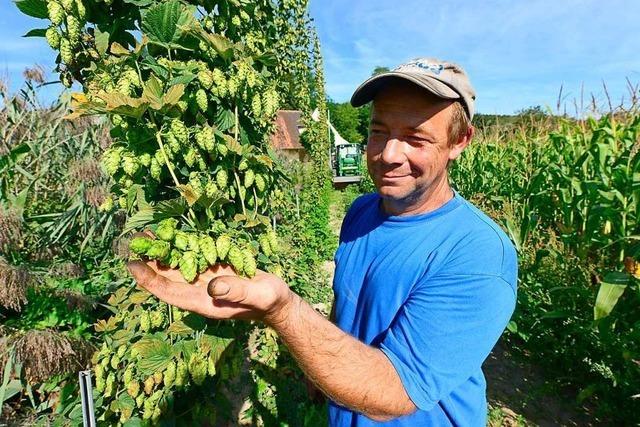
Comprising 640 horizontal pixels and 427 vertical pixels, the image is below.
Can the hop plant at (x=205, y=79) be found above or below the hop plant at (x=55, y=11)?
below

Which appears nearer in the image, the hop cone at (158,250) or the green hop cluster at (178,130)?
the hop cone at (158,250)

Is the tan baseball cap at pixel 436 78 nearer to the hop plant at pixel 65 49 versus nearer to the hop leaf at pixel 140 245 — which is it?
the hop leaf at pixel 140 245

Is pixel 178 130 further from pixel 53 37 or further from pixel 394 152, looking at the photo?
pixel 394 152

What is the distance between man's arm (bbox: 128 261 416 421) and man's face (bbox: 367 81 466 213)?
1.98 ft

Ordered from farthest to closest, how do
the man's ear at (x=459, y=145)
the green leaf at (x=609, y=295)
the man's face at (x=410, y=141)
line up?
the green leaf at (x=609, y=295) → the man's ear at (x=459, y=145) → the man's face at (x=410, y=141)

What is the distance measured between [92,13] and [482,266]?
170 cm

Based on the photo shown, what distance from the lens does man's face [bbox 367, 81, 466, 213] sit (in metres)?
1.36

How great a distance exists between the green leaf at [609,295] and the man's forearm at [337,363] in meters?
2.28

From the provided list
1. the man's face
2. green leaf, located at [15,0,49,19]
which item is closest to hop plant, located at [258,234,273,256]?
the man's face

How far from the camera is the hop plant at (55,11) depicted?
58.4 inches

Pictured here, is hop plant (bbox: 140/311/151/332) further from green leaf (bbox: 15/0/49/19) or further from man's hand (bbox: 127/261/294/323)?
green leaf (bbox: 15/0/49/19)

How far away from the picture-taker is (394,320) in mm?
1420

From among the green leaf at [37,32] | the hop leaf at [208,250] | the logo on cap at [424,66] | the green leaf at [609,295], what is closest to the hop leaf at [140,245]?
the hop leaf at [208,250]

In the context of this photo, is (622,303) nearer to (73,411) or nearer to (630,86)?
(630,86)
